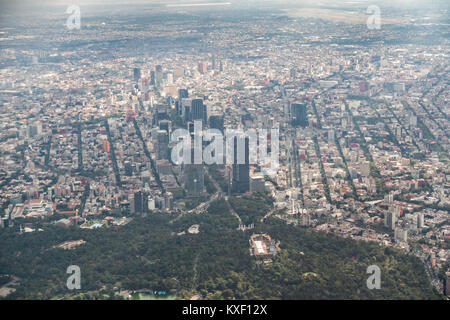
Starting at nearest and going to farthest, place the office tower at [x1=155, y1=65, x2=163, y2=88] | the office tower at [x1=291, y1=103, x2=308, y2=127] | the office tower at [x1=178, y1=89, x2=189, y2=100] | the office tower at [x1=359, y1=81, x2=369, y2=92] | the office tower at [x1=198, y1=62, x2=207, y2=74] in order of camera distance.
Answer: the office tower at [x1=291, y1=103, x2=308, y2=127] < the office tower at [x1=178, y1=89, x2=189, y2=100] < the office tower at [x1=359, y1=81, x2=369, y2=92] < the office tower at [x1=155, y1=65, x2=163, y2=88] < the office tower at [x1=198, y1=62, x2=207, y2=74]

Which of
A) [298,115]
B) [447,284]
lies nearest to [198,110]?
[298,115]

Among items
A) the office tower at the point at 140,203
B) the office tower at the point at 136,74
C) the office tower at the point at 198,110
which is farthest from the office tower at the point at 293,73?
the office tower at the point at 140,203

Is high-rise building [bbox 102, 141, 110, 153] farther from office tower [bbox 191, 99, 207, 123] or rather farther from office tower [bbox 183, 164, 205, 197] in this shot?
office tower [bbox 191, 99, 207, 123]

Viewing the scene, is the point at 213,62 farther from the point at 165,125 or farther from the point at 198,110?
the point at 165,125

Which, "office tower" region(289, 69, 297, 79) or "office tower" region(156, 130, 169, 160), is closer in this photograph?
"office tower" region(156, 130, 169, 160)

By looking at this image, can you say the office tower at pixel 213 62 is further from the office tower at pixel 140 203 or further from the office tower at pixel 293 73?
the office tower at pixel 140 203

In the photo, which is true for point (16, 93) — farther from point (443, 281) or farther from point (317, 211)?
point (443, 281)

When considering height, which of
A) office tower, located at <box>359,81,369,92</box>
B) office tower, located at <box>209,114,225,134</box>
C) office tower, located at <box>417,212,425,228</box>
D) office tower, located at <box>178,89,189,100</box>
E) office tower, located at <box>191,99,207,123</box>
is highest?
office tower, located at <box>359,81,369,92</box>

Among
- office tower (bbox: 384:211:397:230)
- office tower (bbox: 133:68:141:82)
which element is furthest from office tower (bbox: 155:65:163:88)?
office tower (bbox: 384:211:397:230)
